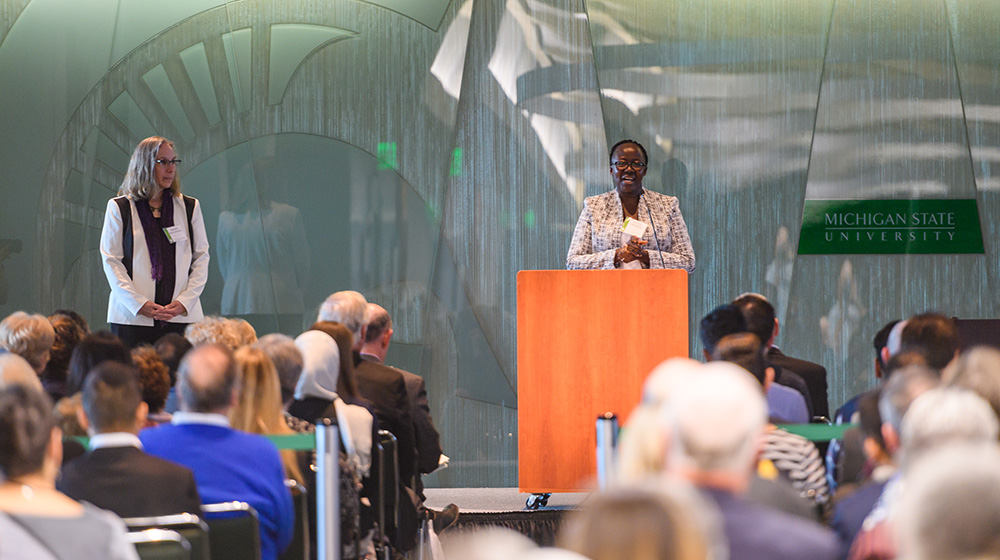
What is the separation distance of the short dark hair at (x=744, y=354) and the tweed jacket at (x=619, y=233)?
2.37 meters

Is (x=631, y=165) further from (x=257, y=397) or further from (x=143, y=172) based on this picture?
(x=257, y=397)

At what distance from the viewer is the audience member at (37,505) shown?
6.06 feet

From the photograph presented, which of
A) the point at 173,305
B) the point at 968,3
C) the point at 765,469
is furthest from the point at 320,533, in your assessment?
the point at 968,3

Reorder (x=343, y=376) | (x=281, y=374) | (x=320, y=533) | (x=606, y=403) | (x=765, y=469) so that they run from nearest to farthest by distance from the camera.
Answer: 1. (x=765, y=469)
2. (x=320, y=533)
3. (x=281, y=374)
4. (x=343, y=376)
5. (x=606, y=403)

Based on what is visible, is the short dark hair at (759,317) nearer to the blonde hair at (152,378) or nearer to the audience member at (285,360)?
the audience member at (285,360)

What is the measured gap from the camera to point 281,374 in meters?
3.39

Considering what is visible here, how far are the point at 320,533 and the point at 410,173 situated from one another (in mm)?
4061

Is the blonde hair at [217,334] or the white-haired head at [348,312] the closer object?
the blonde hair at [217,334]

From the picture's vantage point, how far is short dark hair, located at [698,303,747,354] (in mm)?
3766

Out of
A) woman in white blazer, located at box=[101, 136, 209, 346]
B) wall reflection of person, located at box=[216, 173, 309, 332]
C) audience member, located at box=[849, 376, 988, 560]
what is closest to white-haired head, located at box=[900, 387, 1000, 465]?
audience member, located at box=[849, 376, 988, 560]

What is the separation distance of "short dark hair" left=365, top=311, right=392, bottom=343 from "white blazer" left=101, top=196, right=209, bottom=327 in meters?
1.19

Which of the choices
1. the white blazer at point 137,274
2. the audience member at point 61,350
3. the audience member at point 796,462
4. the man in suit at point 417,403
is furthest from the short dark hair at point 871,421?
the white blazer at point 137,274

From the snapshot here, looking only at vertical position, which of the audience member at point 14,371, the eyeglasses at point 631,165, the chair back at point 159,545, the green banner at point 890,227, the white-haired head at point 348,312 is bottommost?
the chair back at point 159,545

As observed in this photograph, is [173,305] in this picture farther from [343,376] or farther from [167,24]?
[167,24]
